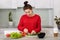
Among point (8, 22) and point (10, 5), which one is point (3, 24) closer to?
point (8, 22)

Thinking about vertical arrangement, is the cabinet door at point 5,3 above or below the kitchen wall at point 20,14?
above

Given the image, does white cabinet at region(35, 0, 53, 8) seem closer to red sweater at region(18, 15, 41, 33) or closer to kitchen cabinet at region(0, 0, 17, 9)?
kitchen cabinet at region(0, 0, 17, 9)

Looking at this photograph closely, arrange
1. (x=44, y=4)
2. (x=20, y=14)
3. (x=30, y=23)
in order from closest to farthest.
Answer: (x=30, y=23) → (x=44, y=4) → (x=20, y=14)

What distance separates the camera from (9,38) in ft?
7.55

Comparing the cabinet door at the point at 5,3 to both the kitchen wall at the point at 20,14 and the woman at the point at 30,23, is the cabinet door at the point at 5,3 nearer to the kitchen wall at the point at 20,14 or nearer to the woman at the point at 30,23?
the kitchen wall at the point at 20,14

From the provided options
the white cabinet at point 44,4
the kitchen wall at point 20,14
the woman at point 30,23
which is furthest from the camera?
the kitchen wall at point 20,14

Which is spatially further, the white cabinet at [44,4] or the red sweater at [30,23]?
the white cabinet at [44,4]

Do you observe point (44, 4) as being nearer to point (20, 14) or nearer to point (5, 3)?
point (20, 14)

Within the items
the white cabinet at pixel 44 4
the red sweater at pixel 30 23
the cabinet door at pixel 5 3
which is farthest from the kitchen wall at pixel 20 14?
the red sweater at pixel 30 23

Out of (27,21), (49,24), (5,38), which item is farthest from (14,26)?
(5,38)

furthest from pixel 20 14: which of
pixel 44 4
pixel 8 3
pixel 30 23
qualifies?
pixel 30 23

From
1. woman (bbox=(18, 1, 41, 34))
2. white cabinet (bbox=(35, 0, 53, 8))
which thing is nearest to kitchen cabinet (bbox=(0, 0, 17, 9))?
white cabinet (bbox=(35, 0, 53, 8))

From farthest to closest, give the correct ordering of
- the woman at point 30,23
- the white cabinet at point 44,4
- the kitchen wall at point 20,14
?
the kitchen wall at point 20,14
the white cabinet at point 44,4
the woman at point 30,23

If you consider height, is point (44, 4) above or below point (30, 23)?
above
